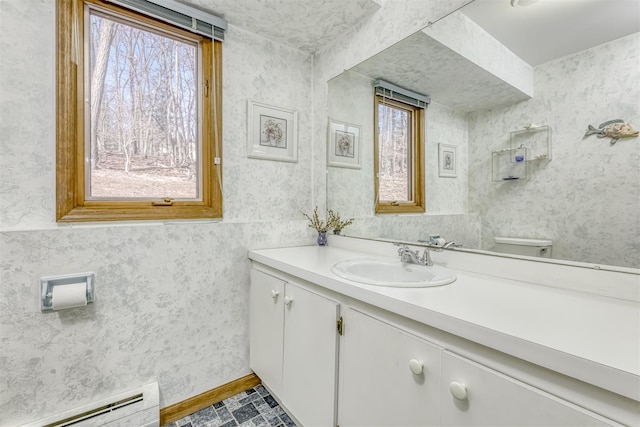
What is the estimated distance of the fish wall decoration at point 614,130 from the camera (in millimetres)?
805

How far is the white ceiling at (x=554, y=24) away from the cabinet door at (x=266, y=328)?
1.38 meters

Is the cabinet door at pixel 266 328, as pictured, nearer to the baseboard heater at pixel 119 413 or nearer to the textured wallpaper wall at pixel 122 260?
the textured wallpaper wall at pixel 122 260

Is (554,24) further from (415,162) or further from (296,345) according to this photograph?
(296,345)

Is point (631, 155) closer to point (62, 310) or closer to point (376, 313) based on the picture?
point (376, 313)

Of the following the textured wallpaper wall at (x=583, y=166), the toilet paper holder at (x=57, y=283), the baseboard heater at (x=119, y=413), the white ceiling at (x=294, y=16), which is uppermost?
the white ceiling at (x=294, y=16)

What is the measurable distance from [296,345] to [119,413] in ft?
2.73

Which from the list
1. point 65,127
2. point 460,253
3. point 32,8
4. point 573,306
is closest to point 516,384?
point 573,306

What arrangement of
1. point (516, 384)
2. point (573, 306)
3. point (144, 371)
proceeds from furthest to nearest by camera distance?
point (144, 371) → point (573, 306) → point (516, 384)

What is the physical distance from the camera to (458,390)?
2.16 ft

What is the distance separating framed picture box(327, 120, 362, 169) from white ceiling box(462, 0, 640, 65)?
2.76ft

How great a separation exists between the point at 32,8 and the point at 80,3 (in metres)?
0.19

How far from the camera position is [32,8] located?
3.78ft

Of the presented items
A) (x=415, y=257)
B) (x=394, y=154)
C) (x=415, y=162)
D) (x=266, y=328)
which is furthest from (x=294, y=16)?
(x=266, y=328)

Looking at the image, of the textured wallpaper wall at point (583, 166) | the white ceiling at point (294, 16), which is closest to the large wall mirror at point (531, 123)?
the textured wallpaper wall at point (583, 166)
